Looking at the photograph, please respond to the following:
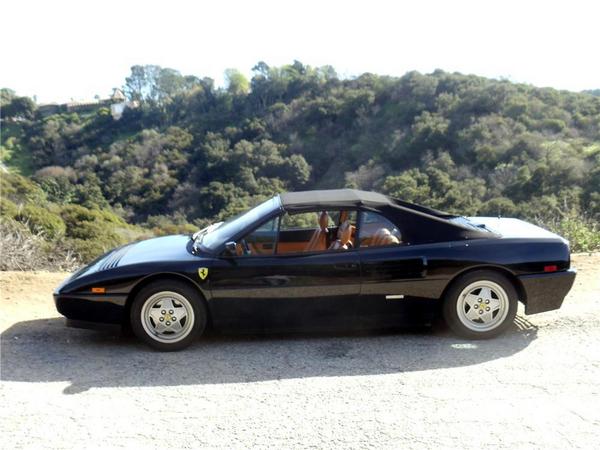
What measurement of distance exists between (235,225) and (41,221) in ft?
33.1

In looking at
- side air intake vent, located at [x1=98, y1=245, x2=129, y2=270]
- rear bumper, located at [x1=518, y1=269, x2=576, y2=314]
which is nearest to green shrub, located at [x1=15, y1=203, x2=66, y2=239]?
side air intake vent, located at [x1=98, y1=245, x2=129, y2=270]

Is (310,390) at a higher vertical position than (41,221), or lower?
lower

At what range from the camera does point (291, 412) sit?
3699 mm

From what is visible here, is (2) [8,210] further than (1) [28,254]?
Yes

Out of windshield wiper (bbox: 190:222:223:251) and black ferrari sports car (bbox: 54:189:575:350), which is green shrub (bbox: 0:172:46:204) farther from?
black ferrari sports car (bbox: 54:189:575:350)

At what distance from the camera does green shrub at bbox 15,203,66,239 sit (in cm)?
1312

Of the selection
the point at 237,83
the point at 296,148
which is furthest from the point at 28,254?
the point at 237,83

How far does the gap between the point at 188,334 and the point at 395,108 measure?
130 ft

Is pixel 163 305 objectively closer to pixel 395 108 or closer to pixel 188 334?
pixel 188 334

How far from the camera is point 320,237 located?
5.22m

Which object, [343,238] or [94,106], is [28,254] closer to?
[343,238]

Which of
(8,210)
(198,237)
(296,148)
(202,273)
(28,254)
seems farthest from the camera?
(296,148)

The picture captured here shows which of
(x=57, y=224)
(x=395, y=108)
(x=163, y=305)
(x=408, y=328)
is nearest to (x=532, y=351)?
(x=408, y=328)

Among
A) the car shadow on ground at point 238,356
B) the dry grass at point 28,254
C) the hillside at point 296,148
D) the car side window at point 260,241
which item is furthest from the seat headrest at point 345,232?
the hillside at point 296,148
